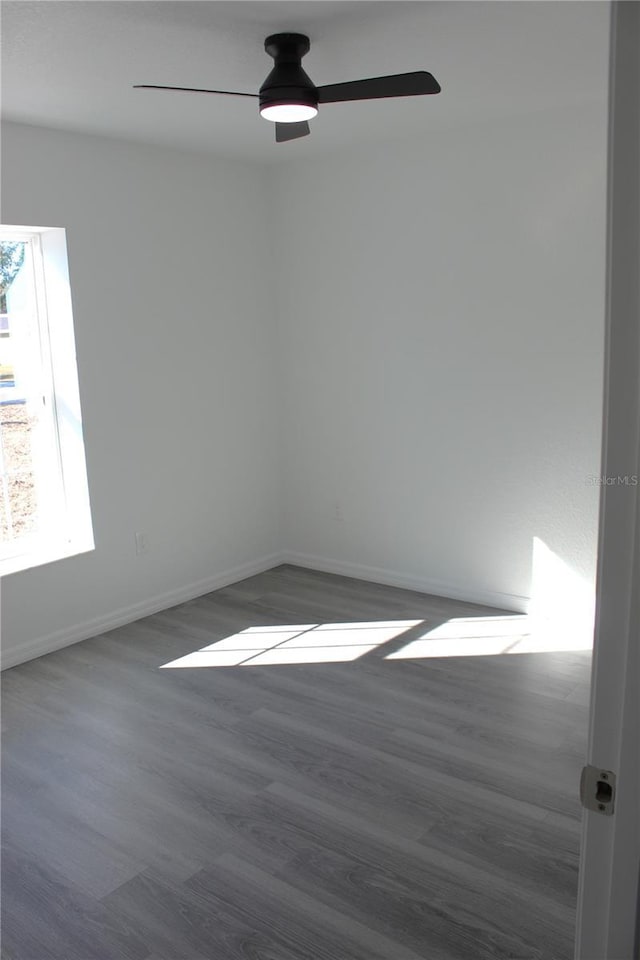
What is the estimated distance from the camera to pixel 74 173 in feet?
13.1

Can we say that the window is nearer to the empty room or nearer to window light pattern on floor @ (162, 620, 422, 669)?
the empty room

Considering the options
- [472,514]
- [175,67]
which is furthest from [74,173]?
[472,514]

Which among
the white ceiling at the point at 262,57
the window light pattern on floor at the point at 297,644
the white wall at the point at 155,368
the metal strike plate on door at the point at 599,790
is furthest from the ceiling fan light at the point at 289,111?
the window light pattern on floor at the point at 297,644

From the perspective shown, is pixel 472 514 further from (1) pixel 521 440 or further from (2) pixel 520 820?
(2) pixel 520 820

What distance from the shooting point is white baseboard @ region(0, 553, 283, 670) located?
4055 millimetres

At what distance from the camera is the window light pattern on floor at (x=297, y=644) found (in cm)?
397

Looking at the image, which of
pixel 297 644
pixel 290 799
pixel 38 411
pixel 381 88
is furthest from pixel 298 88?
pixel 297 644

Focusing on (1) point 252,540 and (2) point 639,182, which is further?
(1) point 252,540

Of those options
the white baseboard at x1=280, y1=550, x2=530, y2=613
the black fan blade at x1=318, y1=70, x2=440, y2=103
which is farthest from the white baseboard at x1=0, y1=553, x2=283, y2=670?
the black fan blade at x1=318, y1=70, x2=440, y2=103

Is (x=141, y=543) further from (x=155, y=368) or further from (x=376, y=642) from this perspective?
(x=376, y=642)

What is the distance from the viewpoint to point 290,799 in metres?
2.83

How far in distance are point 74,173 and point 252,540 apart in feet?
8.36

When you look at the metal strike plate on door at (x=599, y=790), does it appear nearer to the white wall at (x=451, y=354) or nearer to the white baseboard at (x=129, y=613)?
the white wall at (x=451, y=354)

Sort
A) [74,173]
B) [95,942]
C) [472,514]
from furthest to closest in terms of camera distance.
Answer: [472,514]
[74,173]
[95,942]
